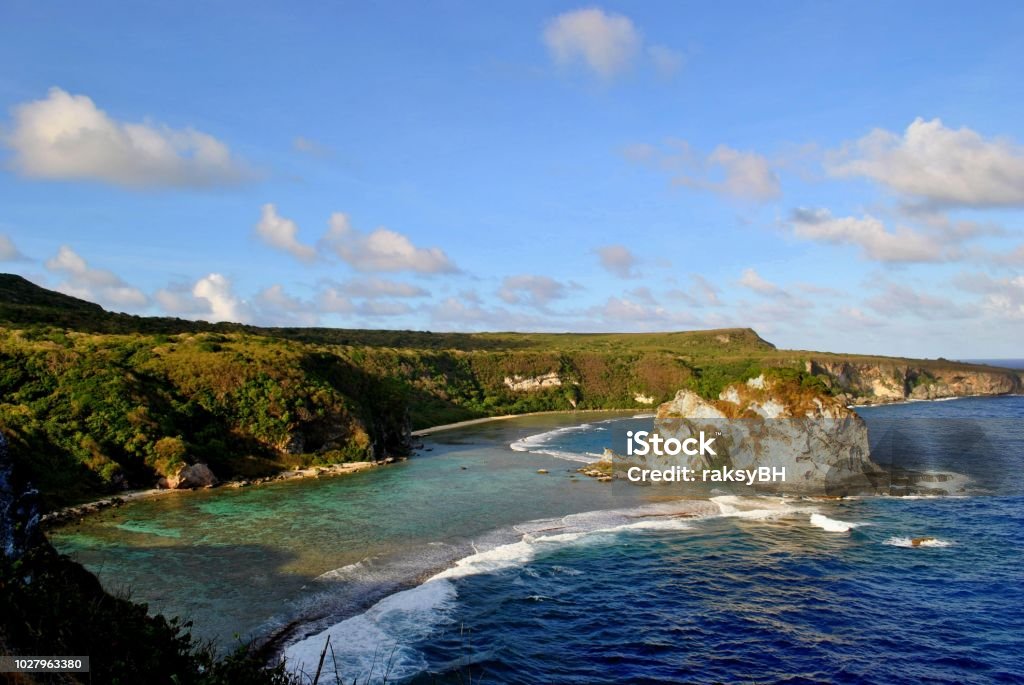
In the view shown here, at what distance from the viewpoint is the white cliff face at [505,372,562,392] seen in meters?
168

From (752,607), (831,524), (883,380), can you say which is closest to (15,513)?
(752,607)

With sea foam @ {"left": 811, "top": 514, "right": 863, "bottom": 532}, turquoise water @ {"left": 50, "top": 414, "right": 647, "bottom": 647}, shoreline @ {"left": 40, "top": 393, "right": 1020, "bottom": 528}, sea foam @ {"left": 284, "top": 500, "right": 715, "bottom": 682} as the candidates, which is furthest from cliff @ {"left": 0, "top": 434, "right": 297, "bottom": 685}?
sea foam @ {"left": 811, "top": 514, "right": 863, "bottom": 532}

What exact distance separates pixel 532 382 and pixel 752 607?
5391 inches

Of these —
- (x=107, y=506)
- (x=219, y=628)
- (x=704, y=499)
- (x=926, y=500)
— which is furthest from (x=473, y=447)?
(x=219, y=628)

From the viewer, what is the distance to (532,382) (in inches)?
6693

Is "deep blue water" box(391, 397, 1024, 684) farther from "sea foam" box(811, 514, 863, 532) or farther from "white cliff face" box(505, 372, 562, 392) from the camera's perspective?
"white cliff face" box(505, 372, 562, 392)

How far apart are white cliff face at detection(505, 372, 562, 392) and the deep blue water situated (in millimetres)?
116203

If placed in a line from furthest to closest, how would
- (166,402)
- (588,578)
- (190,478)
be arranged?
(166,402)
(190,478)
(588,578)

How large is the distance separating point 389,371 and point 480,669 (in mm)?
123653

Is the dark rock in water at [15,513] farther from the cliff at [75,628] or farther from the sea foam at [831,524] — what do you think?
the sea foam at [831,524]

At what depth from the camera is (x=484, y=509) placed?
186ft

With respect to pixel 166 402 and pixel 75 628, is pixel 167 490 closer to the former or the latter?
pixel 166 402

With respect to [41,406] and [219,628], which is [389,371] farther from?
[219,628]

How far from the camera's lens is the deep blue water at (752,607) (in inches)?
1066
